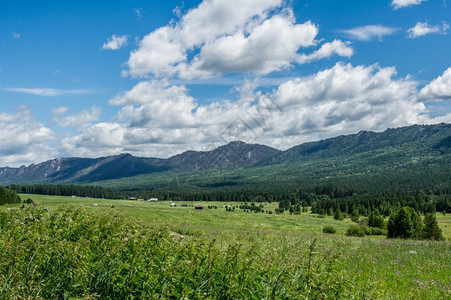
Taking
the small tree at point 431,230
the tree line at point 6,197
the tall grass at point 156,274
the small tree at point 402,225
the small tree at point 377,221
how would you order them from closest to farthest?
the tall grass at point 156,274 < the small tree at point 402,225 < the small tree at point 431,230 < the small tree at point 377,221 < the tree line at point 6,197

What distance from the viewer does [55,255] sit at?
20.7 ft

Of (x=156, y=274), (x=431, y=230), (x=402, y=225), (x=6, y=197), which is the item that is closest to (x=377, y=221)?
(x=431, y=230)

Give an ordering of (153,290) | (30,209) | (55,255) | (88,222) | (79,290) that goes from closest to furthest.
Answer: (153,290) → (79,290) → (55,255) → (88,222) → (30,209)

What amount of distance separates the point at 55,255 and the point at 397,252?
88.0ft

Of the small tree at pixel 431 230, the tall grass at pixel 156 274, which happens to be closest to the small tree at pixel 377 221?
the small tree at pixel 431 230

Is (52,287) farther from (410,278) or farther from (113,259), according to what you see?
(410,278)

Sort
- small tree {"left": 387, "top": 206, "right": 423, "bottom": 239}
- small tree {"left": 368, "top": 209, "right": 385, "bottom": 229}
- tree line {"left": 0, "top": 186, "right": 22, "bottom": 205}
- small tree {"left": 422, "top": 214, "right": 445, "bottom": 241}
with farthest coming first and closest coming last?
tree line {"left": 0, "top": 186, "right": 22, "bottom": 205}, small tree {"left": 368, "top": 209, "right": 385, "bottom": 229}, small tree {"left": 422, "top": 214, "right": 445, "bottom": 241}, small tree {"left": 387, "top": 206, "right": 423, "bottom": 239}

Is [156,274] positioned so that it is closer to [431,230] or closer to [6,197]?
[431,230]

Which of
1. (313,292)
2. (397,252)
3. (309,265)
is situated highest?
(309,265)

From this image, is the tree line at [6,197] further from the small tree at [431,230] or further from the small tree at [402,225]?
the small tree at [431,230]

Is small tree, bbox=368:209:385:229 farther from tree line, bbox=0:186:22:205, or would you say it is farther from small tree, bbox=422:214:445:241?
tree line, bbox=0:186:22:205

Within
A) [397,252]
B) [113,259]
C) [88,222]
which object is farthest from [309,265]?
[397,252]

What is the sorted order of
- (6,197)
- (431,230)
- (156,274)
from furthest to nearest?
(6,197) → (431,230) → (156,274)

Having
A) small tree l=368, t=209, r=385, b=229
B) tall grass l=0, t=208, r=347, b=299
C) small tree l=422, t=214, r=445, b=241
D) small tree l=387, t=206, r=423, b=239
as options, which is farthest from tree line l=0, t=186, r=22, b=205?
tall grass l=0, t=208, r=347, b=299
